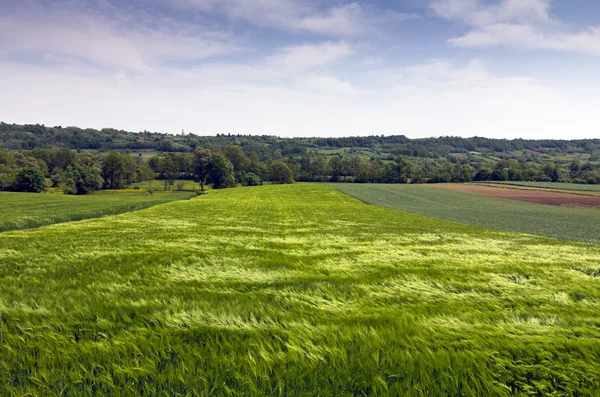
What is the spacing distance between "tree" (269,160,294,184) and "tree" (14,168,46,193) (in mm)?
82063

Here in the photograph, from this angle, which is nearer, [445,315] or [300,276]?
[445,315]

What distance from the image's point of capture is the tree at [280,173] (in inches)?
5512

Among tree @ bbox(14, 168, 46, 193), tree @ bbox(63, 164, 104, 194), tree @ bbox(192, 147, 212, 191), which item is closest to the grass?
tree @ bbox(14, 168, 46, 193)

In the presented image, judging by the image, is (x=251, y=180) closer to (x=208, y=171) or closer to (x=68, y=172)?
(x=208, y=171)

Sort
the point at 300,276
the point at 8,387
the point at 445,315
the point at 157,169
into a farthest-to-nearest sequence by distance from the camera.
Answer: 1. the point at 157,169
2. the point at 300,276
3. the point at 445,315
4. the point at 8,387

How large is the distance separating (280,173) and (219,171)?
34.0 m

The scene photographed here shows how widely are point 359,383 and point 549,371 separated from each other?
1892mm

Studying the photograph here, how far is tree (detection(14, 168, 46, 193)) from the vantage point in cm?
8812

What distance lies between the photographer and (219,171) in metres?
113

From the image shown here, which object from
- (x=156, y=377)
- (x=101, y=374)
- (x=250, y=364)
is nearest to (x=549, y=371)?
(x=250, y=364)

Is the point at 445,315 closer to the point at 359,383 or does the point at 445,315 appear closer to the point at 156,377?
the point at 359,383

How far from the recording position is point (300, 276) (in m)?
6.63

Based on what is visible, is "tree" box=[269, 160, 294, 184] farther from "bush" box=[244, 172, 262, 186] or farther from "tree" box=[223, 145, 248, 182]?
"tree" box=[223, 145, 248, 182]

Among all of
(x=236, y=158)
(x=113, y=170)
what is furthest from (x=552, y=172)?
(x=113, y=170)
